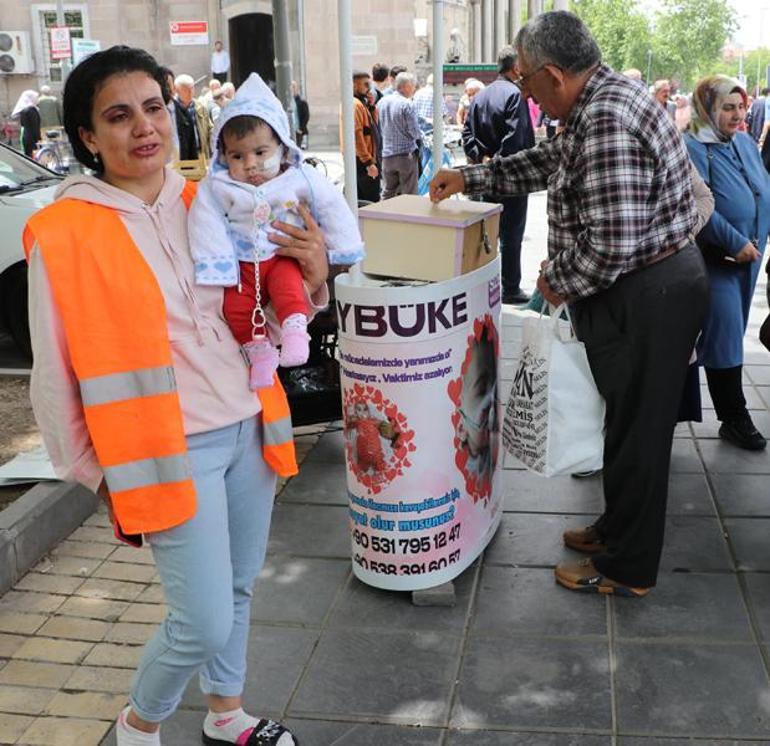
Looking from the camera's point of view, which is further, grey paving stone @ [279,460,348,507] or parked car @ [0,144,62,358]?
parked car @ [0,144,62,358]

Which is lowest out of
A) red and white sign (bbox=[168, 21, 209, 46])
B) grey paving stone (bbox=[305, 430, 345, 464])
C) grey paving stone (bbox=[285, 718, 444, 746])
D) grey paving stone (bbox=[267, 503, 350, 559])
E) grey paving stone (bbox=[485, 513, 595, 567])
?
grey paving stone (bbox=[305, 430, 345, 464])

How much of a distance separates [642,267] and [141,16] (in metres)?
31.1

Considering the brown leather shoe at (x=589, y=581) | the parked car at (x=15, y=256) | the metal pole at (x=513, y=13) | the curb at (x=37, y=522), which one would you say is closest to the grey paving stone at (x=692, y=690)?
the brown leather shoe at (x=589, y=581)

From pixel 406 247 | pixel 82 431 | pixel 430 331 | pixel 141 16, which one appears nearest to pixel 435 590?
pixel 430 331

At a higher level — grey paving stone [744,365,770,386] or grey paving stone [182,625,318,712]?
grey paving stone [182,625,318,712]

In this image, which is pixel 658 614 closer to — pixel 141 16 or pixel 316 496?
pixel 316 496

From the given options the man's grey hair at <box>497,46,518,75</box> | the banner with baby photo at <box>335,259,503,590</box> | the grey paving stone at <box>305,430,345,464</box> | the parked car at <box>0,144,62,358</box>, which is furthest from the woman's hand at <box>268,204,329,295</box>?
the man's grey hair at <box>497,46,518,75</box>

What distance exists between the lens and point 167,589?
96.7 inches

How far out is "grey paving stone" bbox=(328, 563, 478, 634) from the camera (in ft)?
12.0

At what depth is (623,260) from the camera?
10.9 ft

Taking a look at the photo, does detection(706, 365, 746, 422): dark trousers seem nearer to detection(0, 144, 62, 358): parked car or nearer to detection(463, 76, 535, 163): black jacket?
detection(463, 76, 535, 163): black jacket

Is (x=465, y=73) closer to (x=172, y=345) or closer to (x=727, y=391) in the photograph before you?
(x=727, y=391)

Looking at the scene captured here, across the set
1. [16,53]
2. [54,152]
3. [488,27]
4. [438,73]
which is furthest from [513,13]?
[438,73]

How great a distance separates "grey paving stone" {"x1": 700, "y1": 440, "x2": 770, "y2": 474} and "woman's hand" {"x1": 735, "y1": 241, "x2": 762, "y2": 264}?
→ 967mm
